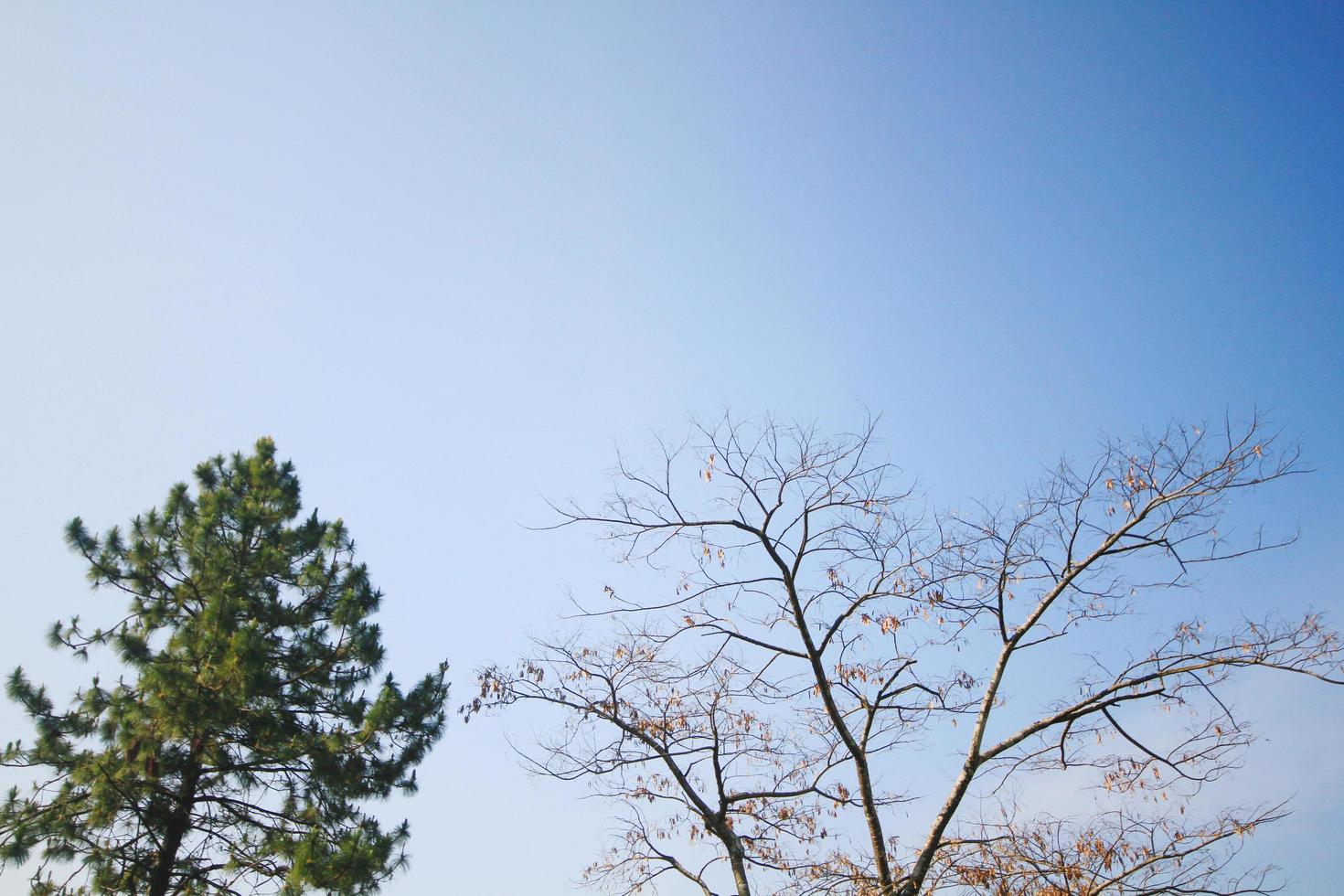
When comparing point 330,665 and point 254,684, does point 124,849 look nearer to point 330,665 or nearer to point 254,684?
point 254,684

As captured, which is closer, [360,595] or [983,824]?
[983,824]

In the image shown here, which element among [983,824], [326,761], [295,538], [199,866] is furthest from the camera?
[295,538]

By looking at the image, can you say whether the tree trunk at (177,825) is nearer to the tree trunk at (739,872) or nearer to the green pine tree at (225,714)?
the green pine tree at (225,714)

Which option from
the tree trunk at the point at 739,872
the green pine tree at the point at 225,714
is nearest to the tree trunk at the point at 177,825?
the green pine tree at the point at 225,714

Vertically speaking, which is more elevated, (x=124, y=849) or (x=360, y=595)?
(x=360, y=595)

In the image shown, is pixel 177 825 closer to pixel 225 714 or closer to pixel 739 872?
pixel 225 714

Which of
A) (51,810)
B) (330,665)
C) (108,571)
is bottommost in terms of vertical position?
(51,810)

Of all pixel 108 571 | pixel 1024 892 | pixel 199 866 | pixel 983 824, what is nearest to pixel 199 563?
pixel 108 571

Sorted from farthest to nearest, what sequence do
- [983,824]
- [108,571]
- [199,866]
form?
[108,571] → [199,866] → [983,824]

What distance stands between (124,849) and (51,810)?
1096 mm

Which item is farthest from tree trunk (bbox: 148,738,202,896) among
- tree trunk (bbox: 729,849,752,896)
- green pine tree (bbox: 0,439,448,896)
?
tree trunk (bbox: 729,849,752,896)

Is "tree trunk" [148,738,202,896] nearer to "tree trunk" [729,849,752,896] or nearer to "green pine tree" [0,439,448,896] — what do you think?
"green pine tree" [0,439,448,896]

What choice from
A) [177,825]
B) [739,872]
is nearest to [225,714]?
[177,825]

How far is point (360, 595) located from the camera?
1438 centimetres
